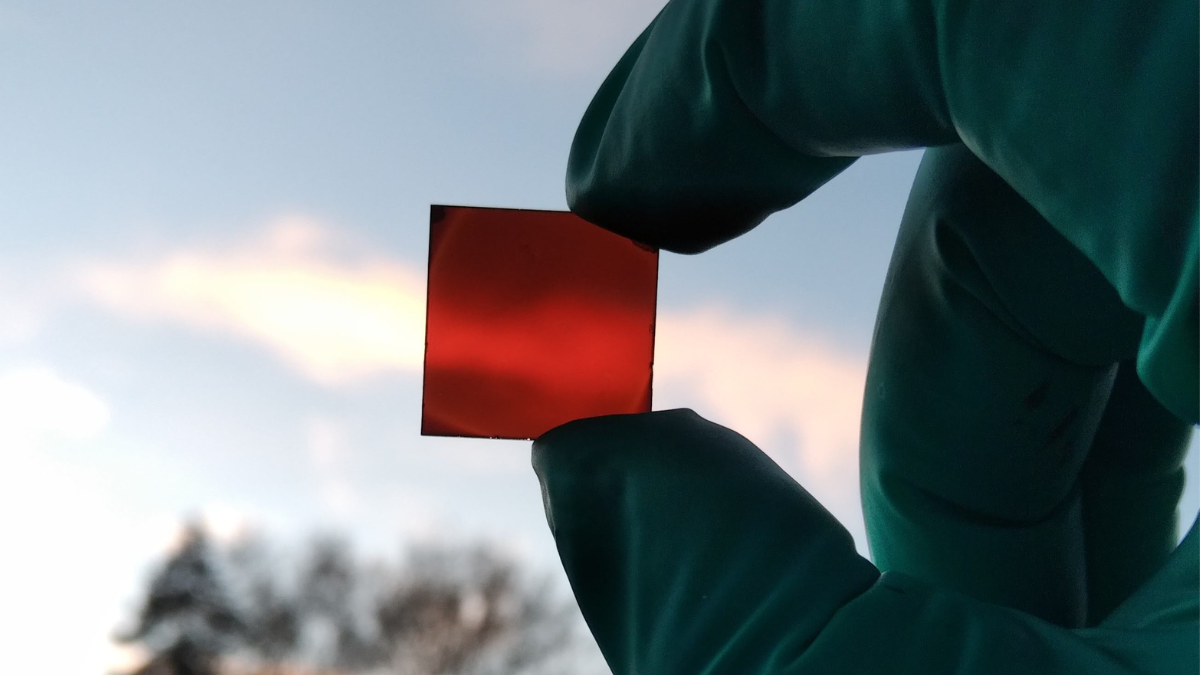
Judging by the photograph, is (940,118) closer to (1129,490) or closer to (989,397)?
(989,397)

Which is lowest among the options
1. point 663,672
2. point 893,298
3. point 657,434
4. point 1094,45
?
point 663,672

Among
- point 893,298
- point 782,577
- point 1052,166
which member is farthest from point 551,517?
point 1052,166

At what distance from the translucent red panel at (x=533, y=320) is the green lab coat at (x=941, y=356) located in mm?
56

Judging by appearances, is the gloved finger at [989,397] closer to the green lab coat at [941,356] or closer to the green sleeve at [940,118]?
the green lab coat at [941,356]

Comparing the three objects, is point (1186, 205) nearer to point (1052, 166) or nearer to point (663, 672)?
point (1052, 166)

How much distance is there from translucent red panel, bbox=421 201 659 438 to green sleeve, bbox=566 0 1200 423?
60mm

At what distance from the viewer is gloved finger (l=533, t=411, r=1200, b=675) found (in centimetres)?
61

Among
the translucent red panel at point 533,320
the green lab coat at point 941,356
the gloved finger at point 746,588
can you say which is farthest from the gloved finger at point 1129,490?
the translucent red panel at point 533,320

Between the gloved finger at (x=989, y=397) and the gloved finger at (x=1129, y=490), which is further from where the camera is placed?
the gloved finger at (x=1129, y=490)

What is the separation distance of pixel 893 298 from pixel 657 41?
277 millimetres

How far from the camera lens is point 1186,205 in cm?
48

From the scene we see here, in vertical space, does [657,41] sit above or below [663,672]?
above

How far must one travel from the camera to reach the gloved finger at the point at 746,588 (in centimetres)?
61

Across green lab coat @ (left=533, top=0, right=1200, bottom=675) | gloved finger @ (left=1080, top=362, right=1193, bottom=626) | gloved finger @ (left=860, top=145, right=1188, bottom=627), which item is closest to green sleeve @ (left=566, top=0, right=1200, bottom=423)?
green lab coat @ (left=533, top=0, right=1200, bottom=675)
